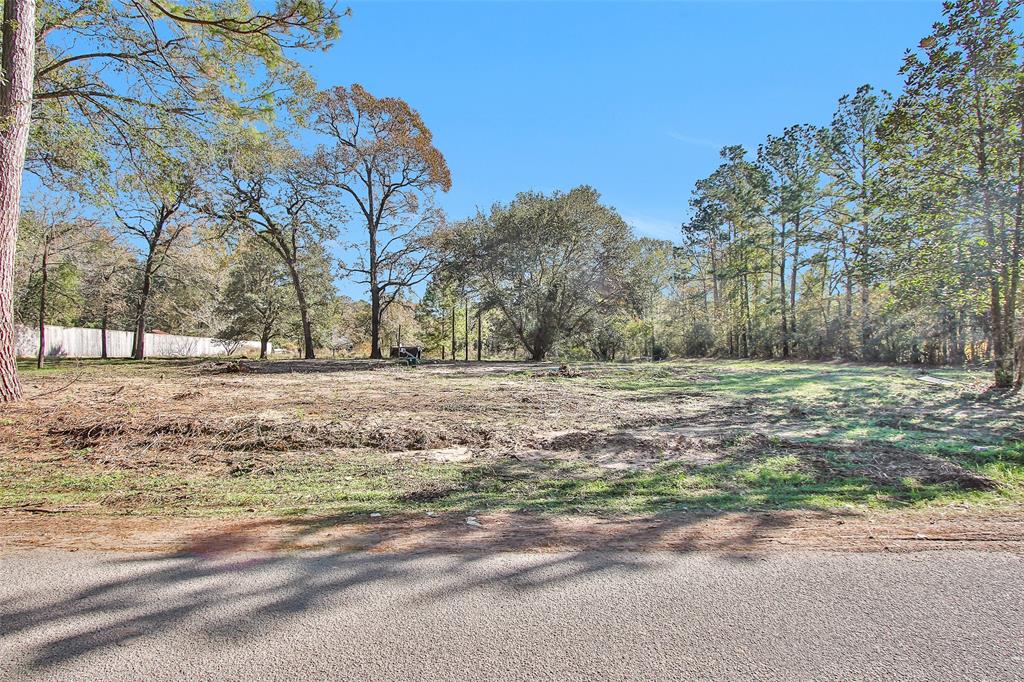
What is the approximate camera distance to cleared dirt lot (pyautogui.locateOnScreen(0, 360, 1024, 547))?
3373 mm

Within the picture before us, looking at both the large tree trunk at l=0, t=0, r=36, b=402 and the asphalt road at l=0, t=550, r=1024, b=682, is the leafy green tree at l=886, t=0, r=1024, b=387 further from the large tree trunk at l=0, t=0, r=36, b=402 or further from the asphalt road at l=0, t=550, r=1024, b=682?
the large tree trunk at l=0, t=0, r=36, b=402

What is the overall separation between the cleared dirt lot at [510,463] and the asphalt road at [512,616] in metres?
0.45

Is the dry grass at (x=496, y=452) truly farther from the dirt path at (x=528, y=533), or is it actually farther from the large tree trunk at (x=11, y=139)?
the large tree trunk at (x=11, y=139)

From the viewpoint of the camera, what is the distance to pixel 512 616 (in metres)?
2.07

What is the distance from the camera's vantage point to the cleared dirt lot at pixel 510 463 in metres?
3.37

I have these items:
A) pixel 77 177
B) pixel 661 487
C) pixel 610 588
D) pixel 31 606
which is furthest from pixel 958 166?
pixel 77 177

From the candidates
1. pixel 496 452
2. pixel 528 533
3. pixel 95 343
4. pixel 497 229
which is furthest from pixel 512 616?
pixel 95 343

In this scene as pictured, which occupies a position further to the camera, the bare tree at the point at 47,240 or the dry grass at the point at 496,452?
the bare tree at the point at 47,240

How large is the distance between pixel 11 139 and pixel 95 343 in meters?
35.9

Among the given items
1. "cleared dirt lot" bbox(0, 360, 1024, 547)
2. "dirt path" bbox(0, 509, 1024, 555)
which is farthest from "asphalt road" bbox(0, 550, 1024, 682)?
"cleared dirt lot" bbox(0, 360, 1024, 547)

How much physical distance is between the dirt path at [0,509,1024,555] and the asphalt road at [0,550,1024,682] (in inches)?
5.9

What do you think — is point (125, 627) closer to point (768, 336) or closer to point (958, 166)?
point (958, 166)

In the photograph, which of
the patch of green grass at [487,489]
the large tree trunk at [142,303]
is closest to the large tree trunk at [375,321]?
the large tree trunk at [142,303]

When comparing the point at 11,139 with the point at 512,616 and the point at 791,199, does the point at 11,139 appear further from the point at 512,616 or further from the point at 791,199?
the point at 791,199
